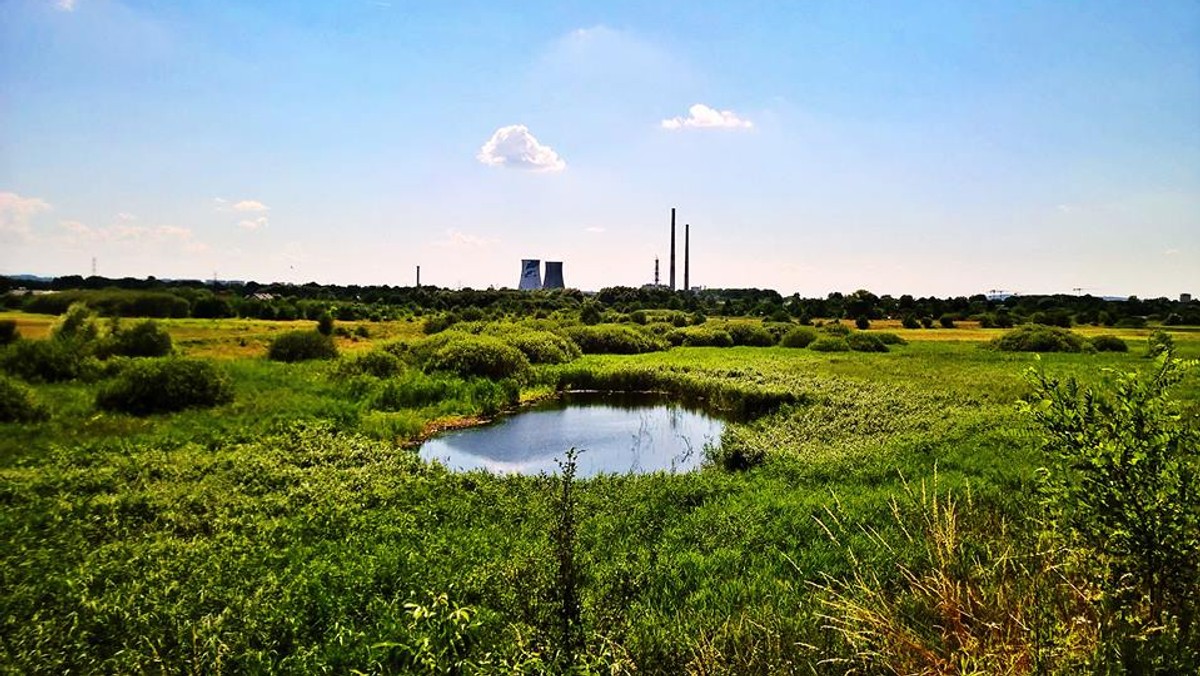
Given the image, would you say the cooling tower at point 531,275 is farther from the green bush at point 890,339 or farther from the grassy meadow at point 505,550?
the grassy meadow at point 505,550

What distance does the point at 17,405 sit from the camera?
40.9 feet

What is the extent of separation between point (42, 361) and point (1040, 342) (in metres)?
41.4

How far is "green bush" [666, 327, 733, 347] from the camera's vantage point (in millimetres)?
39906

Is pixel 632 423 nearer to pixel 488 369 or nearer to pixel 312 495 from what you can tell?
pixel 488 369

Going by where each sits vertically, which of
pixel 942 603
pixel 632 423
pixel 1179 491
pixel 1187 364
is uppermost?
pixel 1187 364

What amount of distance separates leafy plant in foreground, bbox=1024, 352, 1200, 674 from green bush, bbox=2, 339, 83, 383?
2036cm

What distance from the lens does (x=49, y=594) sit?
5855 millimetres

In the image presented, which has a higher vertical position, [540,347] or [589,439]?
[540,347]

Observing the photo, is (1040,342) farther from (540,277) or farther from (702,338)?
(540,277)

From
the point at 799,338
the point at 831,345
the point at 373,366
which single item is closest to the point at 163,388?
the point at 373,366

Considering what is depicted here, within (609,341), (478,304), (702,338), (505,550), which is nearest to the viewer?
(505,550)

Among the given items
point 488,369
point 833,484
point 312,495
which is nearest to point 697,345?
point 488,369

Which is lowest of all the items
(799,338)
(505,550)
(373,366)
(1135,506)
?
(505,550)

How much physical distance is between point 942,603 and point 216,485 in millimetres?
9805
